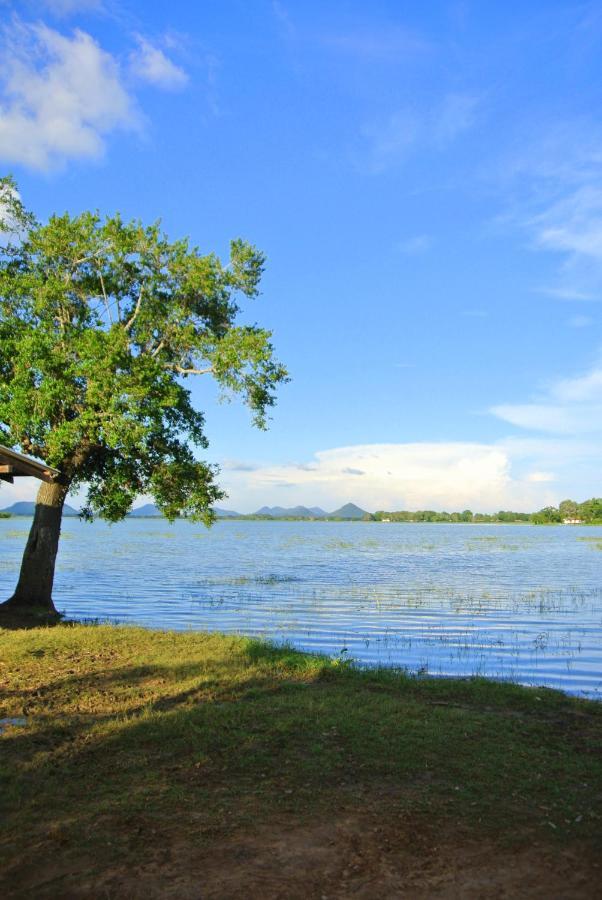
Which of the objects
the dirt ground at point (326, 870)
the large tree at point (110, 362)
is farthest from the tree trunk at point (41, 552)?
the dirt ground at point (326, 870)

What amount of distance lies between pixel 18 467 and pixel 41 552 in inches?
191

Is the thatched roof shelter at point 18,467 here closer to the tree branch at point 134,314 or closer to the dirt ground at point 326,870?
the tree branch at point 134,314

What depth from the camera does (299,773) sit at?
7.75m

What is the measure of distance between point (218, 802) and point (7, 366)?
17168mm

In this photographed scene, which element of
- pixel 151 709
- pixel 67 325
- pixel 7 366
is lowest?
pixel 151 709

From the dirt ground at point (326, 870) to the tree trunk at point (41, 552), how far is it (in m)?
16.6

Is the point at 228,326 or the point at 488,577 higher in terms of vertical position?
the point at 228,326

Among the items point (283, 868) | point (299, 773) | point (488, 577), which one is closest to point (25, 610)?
point (299, 773)

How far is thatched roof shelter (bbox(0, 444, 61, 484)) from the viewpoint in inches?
648

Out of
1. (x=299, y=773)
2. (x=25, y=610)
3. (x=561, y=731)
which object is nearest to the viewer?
(x=299, y=773)

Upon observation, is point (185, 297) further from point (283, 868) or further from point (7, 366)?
point (283, 868)

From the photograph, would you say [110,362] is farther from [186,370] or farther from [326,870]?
[326,870]

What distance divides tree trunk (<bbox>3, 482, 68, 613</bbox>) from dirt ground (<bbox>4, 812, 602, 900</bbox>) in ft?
54.5

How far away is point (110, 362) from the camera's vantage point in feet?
61.1
